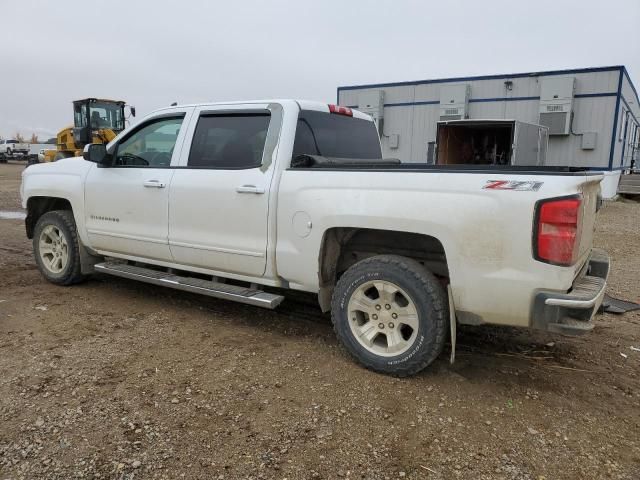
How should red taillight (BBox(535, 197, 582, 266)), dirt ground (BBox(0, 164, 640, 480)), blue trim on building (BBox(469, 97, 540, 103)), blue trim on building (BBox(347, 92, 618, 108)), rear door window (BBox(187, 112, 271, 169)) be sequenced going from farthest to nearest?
1. blue trim on building (BBox(469, 97, 540, 103))
2. blue trim on building (BBox(347, 92, 618, 108))
3. rear door window (BBox(187, 112, 271, 169))
4. red taillight (BBox(535, 197, 582, 266))
5. dirt ground (BBox(0, 164, 640, 480))

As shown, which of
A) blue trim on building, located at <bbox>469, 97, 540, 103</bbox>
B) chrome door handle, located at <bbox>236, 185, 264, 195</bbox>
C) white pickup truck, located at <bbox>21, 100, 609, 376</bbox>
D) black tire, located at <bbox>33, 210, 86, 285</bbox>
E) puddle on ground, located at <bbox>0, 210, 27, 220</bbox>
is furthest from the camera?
blue trim on building, located at <bbox>469, 97, 540, 103</bbox>

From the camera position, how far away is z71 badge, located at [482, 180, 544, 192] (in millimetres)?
2971

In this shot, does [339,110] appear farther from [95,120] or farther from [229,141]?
[95,120]

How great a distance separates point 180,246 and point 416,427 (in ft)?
8.49

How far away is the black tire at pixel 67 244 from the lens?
5438 mm

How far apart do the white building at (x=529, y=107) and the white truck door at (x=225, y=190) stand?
1408 centimetres

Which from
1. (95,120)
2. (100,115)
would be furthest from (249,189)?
(100,115)

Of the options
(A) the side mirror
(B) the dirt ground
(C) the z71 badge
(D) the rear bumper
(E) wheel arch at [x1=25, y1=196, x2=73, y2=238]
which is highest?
(A) the side mirror

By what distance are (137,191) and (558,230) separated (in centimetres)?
360

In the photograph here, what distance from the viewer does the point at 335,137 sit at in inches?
183

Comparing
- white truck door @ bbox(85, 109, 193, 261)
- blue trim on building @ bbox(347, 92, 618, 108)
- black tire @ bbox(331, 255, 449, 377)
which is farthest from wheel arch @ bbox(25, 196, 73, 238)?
blue trim on building @ bbox(347, 92, 618, 108)

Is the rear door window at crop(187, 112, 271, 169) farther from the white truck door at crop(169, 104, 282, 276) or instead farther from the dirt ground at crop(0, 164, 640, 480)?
the dirt ground at crop(0, 164, 640, 480)

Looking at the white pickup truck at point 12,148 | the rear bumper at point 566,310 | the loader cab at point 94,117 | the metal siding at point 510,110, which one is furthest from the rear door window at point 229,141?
the white pickup truck at point 12,148

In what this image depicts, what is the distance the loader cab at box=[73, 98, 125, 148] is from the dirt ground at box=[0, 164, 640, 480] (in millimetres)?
18031
